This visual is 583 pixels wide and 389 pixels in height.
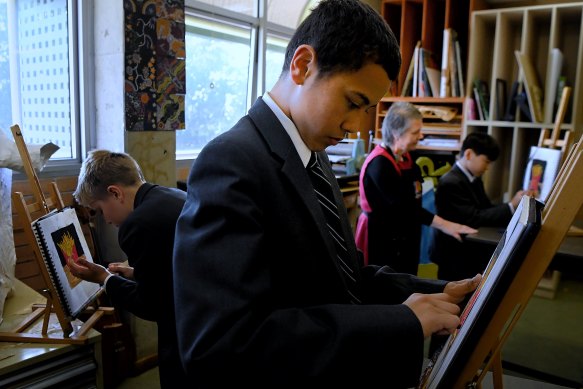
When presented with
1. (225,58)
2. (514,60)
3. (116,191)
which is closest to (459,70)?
(514,60)

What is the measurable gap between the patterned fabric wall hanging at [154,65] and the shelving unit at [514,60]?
98.6 inches

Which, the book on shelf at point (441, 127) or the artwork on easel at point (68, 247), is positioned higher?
the book on shelf at point (441, 127)

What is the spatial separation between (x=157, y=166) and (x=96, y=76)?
56cm

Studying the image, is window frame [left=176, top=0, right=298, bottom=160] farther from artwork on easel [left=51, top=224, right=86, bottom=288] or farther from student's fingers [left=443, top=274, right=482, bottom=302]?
student's fingers [left=443, top=274, right=482, bottom=302]

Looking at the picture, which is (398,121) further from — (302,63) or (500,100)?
(302,63)

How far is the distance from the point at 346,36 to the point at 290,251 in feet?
1.25

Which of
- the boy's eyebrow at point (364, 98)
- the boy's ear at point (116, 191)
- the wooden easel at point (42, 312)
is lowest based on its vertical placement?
the wooden easel at point (42, 312)

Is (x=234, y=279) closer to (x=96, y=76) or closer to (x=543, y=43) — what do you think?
(x=96, y=76)

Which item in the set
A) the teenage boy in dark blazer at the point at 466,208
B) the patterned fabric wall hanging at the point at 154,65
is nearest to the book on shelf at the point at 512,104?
the teenage boy in dark blazer at the point at 466,208

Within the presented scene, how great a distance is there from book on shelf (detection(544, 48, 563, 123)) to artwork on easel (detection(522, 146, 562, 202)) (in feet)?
2.20

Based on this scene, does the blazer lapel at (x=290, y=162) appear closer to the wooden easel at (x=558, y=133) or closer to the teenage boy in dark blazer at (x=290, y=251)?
the teenage boy in dark blazer at (x=290, y=251)

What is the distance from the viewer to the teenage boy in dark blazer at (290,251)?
27.1 inches

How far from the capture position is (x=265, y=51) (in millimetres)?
3803

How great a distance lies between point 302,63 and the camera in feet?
2.85
